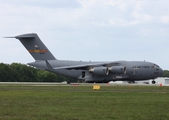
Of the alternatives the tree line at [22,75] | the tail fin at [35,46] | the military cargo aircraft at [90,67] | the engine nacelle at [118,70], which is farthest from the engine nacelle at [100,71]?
the tree line at [22,75]

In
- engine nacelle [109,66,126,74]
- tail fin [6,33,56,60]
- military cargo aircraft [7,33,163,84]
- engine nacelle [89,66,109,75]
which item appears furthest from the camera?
tail fin [6,33,56,60]

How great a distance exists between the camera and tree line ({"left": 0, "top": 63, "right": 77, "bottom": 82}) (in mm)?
91512

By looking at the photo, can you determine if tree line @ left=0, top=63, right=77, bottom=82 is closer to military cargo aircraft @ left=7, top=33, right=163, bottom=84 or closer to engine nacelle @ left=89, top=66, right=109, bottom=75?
military cargo aircraft @ left=7, top=33, right=163, bottom=84

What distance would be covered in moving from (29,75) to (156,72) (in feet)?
143

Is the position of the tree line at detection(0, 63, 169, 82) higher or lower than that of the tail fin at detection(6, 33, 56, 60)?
lower

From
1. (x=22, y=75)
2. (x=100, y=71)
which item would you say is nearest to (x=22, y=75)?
(x=22, y=75)

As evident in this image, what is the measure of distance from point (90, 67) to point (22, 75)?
3528 centimetres

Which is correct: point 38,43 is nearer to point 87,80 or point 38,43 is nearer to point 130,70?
point 87,80

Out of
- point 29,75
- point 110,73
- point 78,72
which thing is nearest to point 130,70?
point 110,73

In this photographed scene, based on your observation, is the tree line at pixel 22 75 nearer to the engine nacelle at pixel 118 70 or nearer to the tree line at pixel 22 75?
the tree line at pixel 22 75

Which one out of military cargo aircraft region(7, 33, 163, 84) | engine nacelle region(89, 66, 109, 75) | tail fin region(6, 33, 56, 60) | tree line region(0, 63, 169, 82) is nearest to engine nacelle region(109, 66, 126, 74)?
military cargo aircraft region(7, 33, 163, 84)

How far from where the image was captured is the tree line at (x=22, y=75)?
300 ft

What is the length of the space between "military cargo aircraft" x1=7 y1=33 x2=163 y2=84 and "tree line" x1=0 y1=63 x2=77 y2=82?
78.1ft

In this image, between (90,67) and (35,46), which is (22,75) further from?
(90,67)
